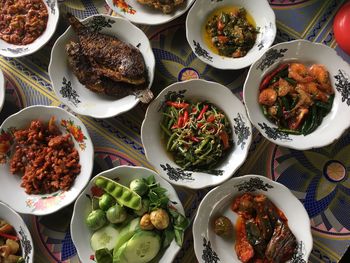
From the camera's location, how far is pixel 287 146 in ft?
8.50

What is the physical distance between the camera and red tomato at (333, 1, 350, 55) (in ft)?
8.93

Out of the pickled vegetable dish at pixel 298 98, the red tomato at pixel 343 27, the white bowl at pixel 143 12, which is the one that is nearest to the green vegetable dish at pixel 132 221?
the pickled vegetable dish at pixel 298 98

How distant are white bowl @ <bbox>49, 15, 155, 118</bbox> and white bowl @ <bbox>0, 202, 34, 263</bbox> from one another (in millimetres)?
825

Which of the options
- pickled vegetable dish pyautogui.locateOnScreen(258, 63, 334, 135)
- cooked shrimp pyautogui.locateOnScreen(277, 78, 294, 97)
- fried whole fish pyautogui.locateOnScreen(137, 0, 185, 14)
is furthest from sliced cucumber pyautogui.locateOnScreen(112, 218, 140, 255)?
fried whole fish pyautogui.locateOnScreen(137, 0, 185, 14)

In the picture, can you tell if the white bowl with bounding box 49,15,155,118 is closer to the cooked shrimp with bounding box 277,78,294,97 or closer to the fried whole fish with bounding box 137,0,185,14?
the fried whole fish with bounding box 137,0,185,14

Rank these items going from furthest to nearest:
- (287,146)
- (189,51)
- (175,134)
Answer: (189,51), (175,134), (287,146)

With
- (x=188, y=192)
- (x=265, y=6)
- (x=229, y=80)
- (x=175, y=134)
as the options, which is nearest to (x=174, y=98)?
(x=175, y=134)

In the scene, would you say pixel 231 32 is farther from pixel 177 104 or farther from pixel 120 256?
pixel 120 256

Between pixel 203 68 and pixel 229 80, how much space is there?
21 centimetres

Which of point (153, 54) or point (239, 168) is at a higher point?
point (153, 54)

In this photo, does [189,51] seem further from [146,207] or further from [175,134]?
[146,207]

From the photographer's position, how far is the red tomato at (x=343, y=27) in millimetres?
2723

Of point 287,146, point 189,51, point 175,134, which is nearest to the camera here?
point 287,146

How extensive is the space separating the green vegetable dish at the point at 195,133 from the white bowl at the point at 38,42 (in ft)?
3.43
